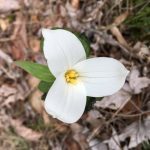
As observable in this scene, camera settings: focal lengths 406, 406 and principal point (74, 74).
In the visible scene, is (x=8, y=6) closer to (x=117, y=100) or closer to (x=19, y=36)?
(x=19, y=36)

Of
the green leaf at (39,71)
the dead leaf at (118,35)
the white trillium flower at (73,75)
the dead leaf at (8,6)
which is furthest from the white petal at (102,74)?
the dead leaf at (8,6)

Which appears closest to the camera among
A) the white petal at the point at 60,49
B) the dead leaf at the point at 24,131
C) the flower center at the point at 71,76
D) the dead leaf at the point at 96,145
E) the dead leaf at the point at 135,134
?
the white petal at the point at 60,49

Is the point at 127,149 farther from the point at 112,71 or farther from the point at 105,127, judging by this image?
the point at 112,71

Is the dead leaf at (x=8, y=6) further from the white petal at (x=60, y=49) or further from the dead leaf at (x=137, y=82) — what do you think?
the white petal at (x=60, y=49)

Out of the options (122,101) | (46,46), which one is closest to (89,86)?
(46,46)

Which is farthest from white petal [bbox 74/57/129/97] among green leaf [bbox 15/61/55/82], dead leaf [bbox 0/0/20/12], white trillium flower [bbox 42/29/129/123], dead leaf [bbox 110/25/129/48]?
dead leaf [bbox 0/0/20/12]

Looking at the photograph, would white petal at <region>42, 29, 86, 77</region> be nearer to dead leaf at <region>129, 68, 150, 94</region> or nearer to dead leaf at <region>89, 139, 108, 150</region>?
dead leaf at <region>129, 68, 150, 94</region>
